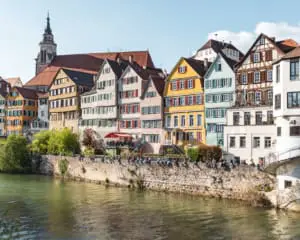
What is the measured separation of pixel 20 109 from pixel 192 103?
42595 millimetres

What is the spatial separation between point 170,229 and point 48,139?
41405 mm

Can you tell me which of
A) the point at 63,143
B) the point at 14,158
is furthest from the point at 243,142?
the point at 14,158

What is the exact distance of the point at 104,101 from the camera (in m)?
63.4

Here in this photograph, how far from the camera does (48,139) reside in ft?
211

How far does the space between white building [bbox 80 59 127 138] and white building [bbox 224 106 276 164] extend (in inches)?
855

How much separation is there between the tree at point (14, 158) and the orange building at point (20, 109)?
2182cm

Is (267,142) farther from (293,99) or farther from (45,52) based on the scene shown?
(45,52)

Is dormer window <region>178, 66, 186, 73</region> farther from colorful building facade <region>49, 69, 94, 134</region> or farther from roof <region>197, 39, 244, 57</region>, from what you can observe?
roof <region>197, 39, 244, 57</region>

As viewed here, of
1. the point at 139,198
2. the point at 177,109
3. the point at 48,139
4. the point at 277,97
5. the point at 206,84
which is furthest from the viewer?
the point at 48,139

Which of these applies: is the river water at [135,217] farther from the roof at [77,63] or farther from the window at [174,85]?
the roof at [77,63]

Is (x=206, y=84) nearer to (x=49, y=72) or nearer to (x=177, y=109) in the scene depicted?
(x=177, y=109)

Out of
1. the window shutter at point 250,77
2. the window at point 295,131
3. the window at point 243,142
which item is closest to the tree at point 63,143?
the window at point 243,142

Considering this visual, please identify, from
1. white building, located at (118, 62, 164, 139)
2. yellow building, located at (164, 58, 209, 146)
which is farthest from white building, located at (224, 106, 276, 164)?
white building, located at (118, 62, 164, 139)

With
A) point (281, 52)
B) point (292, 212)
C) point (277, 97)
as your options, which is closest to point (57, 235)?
point (292, 212)
